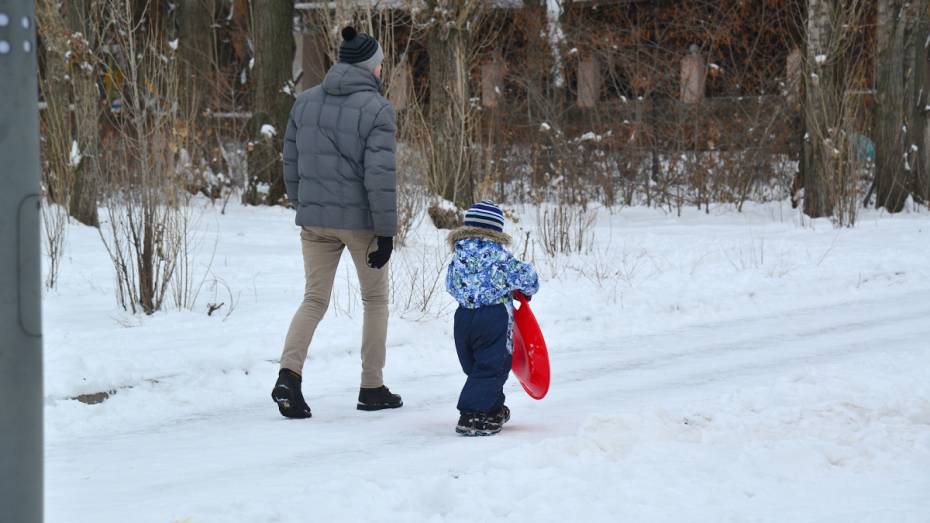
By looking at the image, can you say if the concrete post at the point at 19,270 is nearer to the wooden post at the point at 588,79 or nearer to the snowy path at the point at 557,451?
the snowy path at the point at 557,451

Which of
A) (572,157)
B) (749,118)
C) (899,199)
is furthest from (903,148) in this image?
(572,157)

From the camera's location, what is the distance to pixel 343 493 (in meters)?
4.38

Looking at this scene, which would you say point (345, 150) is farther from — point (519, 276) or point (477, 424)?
point (477, 424)

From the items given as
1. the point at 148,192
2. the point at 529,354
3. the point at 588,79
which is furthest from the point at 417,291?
the point at 588,79

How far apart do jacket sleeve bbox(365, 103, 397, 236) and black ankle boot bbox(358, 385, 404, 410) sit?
99 cm

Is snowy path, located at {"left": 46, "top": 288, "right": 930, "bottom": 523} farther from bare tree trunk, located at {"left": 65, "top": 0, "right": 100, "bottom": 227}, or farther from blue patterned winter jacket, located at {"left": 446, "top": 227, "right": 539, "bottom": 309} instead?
bare tree trunk, located at {"left": 65, "top": 0, "right": 100, "bottom": 227}

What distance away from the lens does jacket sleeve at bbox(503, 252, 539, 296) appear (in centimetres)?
555

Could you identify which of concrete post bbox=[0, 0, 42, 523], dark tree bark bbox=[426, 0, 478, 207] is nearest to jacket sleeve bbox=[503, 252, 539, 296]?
concrete post bbox=[0, 0, 42, 523]

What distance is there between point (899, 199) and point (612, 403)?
43.8 feet

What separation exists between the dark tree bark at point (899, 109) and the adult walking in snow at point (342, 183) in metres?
13.9

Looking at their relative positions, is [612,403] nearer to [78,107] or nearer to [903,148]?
[78,107]

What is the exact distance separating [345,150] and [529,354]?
4.77 feet

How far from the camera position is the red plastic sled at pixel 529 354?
5.73 meters

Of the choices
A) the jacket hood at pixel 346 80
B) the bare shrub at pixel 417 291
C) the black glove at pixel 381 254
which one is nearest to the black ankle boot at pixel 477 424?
the black glove at pixel 381 254
